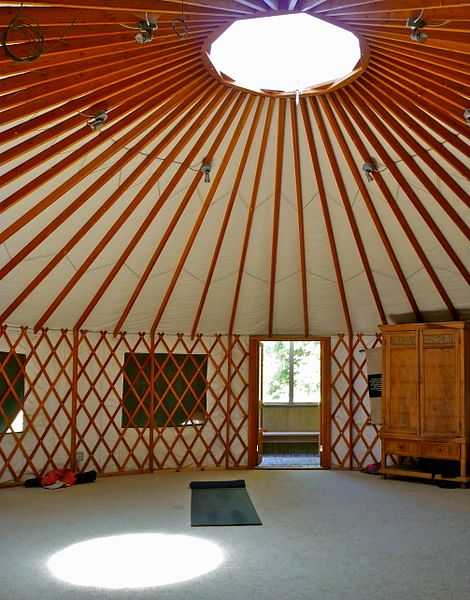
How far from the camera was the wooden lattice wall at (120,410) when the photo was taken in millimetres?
6453

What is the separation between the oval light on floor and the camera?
139 inches

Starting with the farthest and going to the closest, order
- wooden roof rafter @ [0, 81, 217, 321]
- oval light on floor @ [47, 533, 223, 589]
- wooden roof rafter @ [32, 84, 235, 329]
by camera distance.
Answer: wooden roof rafter @ [32, 84, 235, 329]
wooden roof rafter @ [0, 81, 217, 321]
oval light on floor @ [47, 533, 223, 589]

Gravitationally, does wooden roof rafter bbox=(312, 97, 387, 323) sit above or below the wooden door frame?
above

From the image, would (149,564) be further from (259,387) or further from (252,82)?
(259,387)

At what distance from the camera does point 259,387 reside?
745cm

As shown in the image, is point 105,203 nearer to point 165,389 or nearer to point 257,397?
point 165,389

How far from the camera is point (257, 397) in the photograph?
7.43m

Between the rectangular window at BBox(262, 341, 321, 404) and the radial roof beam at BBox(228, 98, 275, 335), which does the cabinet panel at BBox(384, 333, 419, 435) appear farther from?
the rectangular window at BBox(262, 341, 321, 404)

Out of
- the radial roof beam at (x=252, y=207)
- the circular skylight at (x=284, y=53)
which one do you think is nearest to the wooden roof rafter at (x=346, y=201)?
the circular skylight at (x=284, y=53)

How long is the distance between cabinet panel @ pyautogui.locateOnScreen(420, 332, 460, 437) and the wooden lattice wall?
869 millimetres

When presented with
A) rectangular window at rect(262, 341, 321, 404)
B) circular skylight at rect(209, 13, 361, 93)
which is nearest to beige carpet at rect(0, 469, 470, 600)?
circular skylight at rect(209, 13, 361, 93)

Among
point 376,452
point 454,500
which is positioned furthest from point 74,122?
point 376,452

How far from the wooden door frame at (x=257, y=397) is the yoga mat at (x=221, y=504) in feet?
3.58

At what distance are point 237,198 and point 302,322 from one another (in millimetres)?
2403
